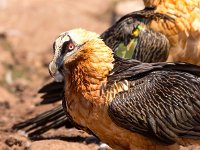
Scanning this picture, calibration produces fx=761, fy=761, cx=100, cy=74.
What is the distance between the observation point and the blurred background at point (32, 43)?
1139 centimetres

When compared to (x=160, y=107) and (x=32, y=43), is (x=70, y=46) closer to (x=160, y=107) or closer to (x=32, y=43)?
(x=160, y=107)

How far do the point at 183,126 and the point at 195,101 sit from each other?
0.29m

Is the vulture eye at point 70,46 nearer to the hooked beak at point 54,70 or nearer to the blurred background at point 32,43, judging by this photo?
the hooked beak at point 54,70

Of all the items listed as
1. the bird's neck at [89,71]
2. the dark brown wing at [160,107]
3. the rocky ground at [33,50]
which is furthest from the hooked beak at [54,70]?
the rocky ground at [33,50]

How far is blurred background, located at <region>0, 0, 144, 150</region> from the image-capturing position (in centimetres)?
1139

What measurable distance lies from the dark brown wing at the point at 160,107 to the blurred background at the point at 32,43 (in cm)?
217

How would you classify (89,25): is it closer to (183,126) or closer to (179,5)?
(179,5)

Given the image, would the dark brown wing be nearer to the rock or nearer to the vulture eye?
the vulture eye

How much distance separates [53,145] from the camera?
9328 millimetres

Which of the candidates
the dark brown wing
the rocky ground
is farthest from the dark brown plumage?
the rocky ground

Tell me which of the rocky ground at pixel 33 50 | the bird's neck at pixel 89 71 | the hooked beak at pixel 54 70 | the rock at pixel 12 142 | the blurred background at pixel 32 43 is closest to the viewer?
the hooked beak at pixel 54 70

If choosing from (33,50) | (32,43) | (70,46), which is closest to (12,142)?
(70,46)

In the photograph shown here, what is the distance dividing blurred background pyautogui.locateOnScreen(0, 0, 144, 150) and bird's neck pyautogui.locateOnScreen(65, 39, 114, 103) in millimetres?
2025

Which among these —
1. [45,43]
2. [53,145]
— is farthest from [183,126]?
[45,43]
